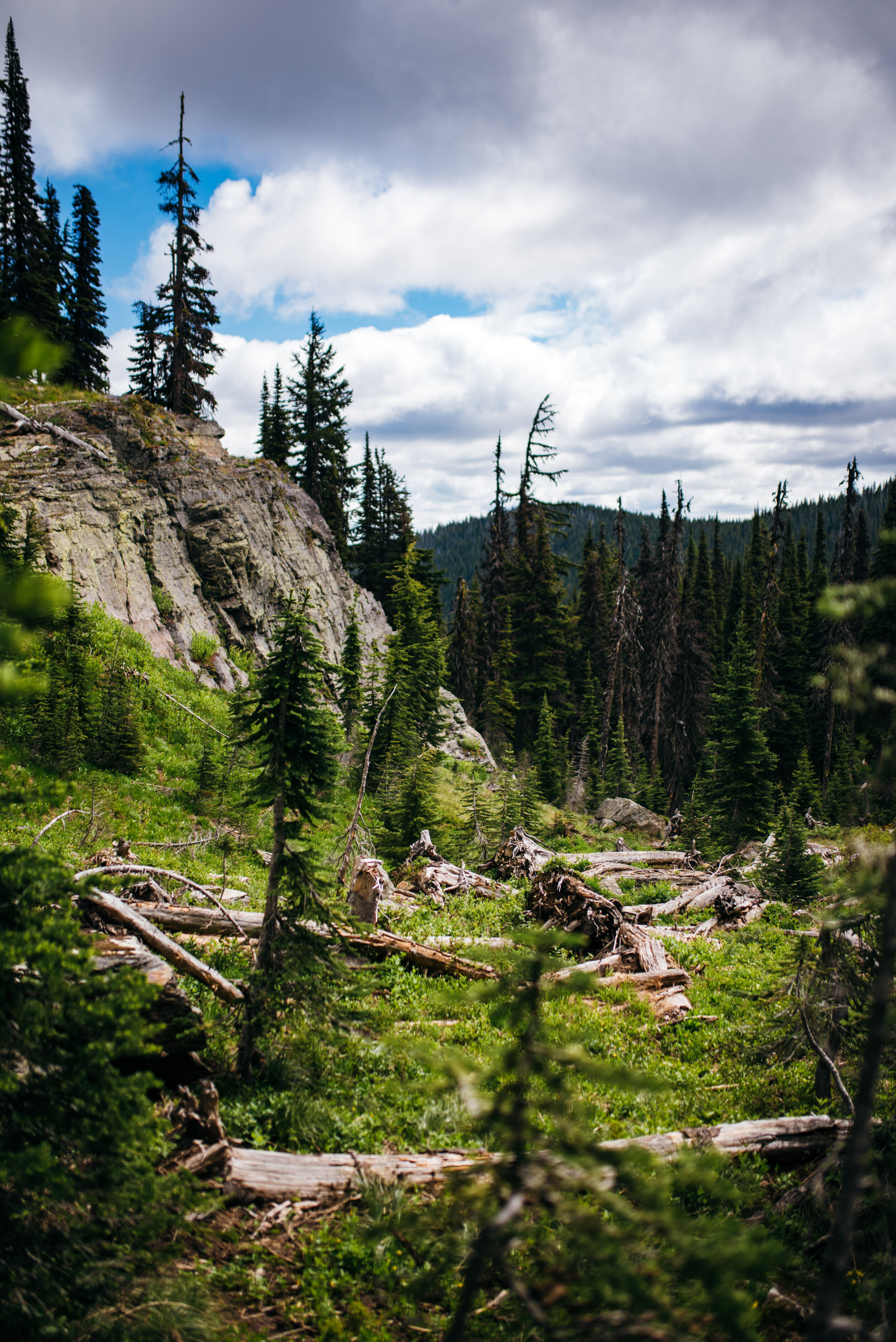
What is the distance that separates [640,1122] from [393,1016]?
3247 millimetres

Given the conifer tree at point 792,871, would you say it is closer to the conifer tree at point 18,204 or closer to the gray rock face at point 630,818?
the gray rock face at point 630,818

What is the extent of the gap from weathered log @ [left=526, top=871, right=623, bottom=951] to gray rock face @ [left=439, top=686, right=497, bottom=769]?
17.9 metres

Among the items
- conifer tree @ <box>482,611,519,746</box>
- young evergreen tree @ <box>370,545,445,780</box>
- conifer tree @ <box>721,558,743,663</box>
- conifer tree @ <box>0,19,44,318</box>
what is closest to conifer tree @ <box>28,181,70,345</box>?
conifer tree @ <box>0,19,44,318</box>

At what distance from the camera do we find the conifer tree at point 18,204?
107 feet

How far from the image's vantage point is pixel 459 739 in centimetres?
3459

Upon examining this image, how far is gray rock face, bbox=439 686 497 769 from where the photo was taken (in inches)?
1293

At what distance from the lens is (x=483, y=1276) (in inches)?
196

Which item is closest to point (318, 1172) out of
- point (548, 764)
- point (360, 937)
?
point (360, 937)

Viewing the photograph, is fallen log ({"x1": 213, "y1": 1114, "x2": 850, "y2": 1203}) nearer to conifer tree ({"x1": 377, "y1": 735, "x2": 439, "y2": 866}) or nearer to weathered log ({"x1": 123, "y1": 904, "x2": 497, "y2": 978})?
weathered log ({"x1": 123, "y1": 904, "x2": 497, "y2": 978})

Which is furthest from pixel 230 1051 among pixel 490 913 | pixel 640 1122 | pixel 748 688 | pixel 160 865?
pixel 748 688

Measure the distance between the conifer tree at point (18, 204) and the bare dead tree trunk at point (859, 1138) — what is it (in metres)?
40.1

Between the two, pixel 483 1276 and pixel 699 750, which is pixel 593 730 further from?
pixel 483 1276

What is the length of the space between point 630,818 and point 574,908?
58.8 feet

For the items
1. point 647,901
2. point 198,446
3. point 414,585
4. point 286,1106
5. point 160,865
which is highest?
point 198,446
